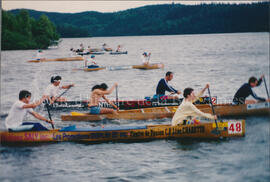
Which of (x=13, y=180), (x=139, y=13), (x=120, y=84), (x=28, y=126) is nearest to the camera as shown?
(x=13, y=180)

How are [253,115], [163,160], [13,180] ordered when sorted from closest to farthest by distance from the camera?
[13,180] < [163,160] < [253,115]

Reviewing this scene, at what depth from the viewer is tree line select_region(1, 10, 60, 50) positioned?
72756mm

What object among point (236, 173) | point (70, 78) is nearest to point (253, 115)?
point (236, 173)

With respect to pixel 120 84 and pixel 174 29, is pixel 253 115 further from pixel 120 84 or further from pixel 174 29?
pixel 174 29

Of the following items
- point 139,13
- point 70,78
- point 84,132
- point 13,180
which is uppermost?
point 139,13

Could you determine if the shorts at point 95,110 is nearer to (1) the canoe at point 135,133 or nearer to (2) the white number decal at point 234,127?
(1) the canoe at point 135,133

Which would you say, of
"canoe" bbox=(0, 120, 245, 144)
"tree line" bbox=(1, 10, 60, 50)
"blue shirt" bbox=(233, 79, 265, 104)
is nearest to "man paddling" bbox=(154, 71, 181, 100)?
"blue shirt" bbox=(233, 79, 265, 104)

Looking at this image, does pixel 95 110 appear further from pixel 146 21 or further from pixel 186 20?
pixel 186 20

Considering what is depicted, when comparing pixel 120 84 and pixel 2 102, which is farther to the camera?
pixel 120 84

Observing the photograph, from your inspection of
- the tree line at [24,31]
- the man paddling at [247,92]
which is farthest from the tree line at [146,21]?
the man paddling at [247,92]

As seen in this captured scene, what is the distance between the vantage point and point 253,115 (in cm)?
1437

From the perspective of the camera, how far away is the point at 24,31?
76.8 meters

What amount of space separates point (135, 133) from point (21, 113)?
393 centimetres

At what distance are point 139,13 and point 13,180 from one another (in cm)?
8131
